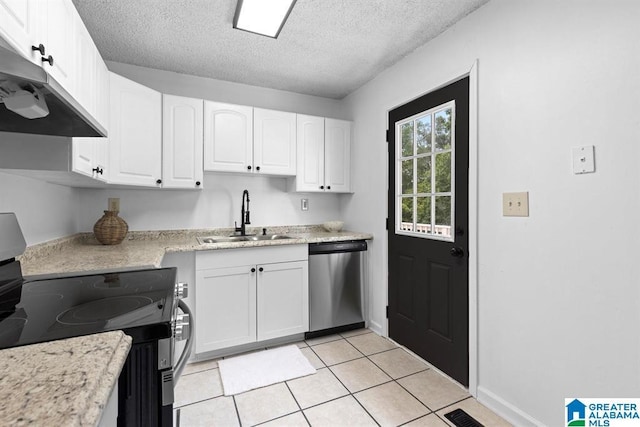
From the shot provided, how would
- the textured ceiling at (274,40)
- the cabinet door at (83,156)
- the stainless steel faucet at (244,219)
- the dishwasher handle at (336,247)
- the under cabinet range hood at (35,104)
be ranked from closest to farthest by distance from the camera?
the under cabinet range hood at (35,104), the cabinet door at (83,156), the textured ceiling at (274,40), the dishwasher handle at (336,247), the stainless steel faucet at (244,219)

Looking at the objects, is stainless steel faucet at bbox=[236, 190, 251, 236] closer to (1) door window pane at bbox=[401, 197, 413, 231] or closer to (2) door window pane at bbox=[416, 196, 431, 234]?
(1) door window pane at bbox=[401, 197, 413, 231]

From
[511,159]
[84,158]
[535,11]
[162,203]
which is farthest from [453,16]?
[162,203]

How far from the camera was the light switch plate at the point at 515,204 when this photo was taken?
5.22ft

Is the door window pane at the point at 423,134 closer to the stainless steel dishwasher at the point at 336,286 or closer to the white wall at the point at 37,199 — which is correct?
the stainless steel dishwasher at the point at 336,286

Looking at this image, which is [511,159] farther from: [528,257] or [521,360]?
[521,360]

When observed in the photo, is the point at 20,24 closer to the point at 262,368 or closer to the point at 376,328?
the point at 262,368

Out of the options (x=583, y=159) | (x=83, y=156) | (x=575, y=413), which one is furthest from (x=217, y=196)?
(x=575, y=413)

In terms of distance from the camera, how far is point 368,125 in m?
2.93

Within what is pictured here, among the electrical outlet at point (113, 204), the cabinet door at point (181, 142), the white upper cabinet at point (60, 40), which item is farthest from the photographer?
the electrical outlet at point (113, 204)

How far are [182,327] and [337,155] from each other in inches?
94.6

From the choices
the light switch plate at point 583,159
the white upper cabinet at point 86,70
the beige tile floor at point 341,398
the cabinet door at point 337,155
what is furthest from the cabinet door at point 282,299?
the light switch plate at point 583,159

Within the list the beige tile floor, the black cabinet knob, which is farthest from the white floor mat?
the black cabinet knob

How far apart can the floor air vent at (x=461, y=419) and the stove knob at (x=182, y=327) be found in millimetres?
1508

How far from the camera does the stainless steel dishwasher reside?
2.66 m
